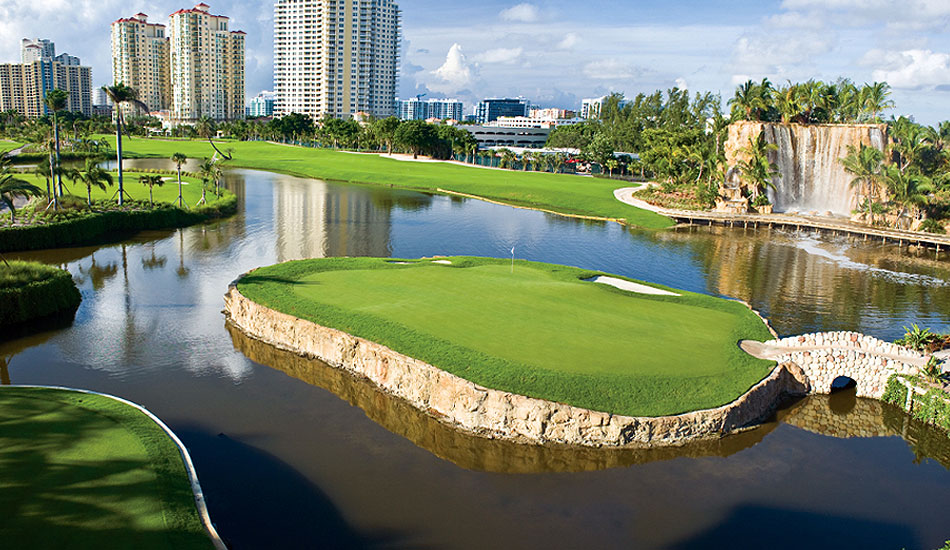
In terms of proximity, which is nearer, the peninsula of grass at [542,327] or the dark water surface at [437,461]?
the dark water surface at [437,461]

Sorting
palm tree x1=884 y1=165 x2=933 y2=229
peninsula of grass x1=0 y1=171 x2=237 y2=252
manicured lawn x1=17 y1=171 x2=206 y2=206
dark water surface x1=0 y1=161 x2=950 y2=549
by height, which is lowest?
dark water surface x1=0 y1=161 x2=950 y2=549

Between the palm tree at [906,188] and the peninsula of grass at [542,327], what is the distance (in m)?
42.9

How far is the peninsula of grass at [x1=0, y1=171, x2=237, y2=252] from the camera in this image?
140 feet

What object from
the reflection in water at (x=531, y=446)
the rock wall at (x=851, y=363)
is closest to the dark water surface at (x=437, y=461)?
the reflection in water at (x=531, y=446)

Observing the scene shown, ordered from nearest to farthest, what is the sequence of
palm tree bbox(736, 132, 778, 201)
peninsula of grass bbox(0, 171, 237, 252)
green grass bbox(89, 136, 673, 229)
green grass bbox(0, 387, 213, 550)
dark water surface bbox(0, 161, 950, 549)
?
green grass bbox(0, 387, 213, 550)
dark water surface bbox(0, 161, 950, 549)
peninsula of grass bbox(0, 171, 237, 252)
palm tree bbox(736, 132, 778, 201)
green grass bbox(89, 136, 673, 229)

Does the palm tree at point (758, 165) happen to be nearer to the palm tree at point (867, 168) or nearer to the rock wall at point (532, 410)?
the palm tree at point (867, 168)

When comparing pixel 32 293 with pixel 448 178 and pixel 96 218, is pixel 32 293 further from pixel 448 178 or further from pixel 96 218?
pixel 448 178

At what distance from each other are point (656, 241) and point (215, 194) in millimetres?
43122

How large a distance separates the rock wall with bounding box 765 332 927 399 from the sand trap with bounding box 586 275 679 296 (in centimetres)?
886

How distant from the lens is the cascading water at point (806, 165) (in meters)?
76.3

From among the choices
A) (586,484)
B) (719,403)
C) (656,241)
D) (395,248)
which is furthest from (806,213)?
(586,484)

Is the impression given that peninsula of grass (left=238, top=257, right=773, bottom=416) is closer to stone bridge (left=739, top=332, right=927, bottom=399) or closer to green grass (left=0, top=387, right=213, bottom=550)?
stone bridge (left=739, top=332, right=927, bottom=399)

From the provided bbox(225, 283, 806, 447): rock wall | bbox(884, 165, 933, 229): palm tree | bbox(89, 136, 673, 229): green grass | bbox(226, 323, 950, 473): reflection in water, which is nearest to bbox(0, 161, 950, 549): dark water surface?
bbox(226, 323, 950, 473): reflection in water

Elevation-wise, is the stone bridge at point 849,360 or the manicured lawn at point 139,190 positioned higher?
the manicured lawn at point 139,190
